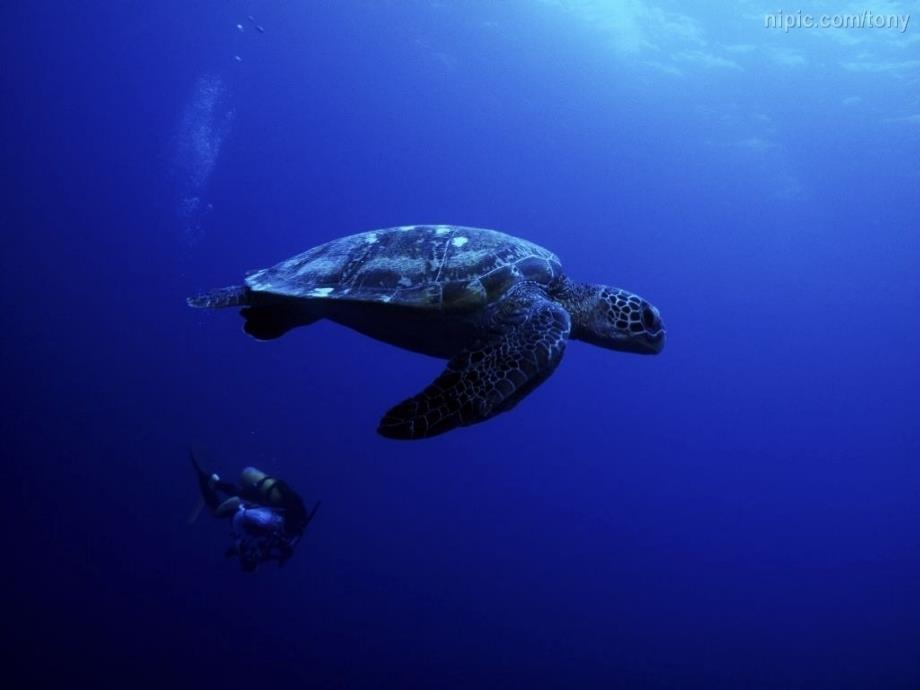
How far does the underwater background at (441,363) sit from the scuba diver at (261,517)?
762 centimetres

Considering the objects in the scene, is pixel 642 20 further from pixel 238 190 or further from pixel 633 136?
pixel 238 190

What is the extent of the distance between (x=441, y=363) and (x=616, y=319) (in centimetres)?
2827

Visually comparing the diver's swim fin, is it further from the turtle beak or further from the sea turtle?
the turtle beak

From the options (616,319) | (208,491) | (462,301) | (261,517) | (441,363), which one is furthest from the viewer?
(441,363)

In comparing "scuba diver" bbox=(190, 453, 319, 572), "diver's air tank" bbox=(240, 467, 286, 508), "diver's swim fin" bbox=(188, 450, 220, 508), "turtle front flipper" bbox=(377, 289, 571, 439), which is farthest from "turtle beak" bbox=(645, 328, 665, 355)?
"diver's swim fin" bbox=(188, 450, 220, 508)

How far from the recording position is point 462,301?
13.0ft

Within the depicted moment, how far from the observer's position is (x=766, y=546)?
40156 mm

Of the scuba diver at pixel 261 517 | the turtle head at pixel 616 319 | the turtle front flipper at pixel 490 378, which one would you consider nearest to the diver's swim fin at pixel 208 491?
the scuba diver at pixel 261 517

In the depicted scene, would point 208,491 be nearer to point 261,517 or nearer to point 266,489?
point 266,489

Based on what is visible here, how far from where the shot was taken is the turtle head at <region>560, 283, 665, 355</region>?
14.4 feet

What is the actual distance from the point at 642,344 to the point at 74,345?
33.2 m

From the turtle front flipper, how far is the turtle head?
1.80 feet

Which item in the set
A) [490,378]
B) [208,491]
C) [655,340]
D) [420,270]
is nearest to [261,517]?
[208,491]

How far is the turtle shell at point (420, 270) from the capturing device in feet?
13.2
